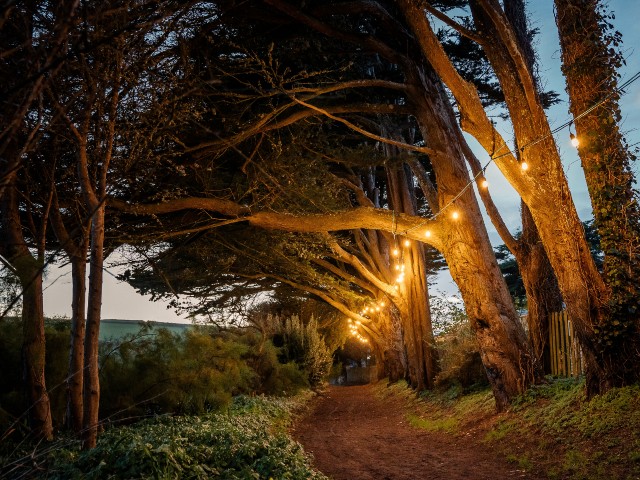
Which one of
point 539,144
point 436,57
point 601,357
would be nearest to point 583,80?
point 539,144

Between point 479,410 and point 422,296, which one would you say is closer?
point 479,410

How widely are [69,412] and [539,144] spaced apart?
7.67 meters

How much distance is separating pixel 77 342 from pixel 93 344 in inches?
32.3

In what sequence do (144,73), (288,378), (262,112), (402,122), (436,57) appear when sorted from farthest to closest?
(288,378) → (402,122) → (262,112) → (436,57) → (144,73)

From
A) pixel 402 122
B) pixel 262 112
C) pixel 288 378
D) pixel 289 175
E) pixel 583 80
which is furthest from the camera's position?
pixel 288 378

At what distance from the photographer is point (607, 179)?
6.84 meters

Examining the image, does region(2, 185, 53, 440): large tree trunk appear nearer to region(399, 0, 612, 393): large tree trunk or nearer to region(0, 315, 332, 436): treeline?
region(0, 315, 332, 436): treeline

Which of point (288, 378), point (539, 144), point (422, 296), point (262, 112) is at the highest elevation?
point (262, 112)

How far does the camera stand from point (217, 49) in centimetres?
825

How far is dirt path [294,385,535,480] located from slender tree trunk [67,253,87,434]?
326cm

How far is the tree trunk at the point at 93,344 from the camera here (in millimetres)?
5004

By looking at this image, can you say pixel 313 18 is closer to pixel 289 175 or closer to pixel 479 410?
pixel 289 175

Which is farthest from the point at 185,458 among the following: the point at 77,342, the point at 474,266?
the point at 474,266

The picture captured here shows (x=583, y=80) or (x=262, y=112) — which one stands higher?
(x=262, y=112)
